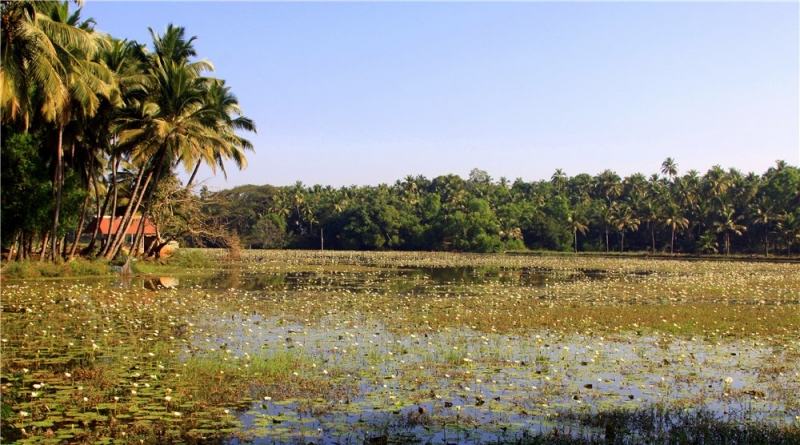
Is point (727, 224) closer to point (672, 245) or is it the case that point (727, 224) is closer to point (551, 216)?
point (672, 245)

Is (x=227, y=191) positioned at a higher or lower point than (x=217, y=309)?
higher

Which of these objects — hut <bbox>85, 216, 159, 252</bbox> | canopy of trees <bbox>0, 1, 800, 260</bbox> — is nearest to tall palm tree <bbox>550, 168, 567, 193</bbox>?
canopy of trees <bbox>0, 1, 800, 260</bbox>

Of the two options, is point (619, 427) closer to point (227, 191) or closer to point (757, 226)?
point (757, 226)

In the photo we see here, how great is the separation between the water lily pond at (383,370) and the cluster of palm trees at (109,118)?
7488mm

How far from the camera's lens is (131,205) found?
104 ft

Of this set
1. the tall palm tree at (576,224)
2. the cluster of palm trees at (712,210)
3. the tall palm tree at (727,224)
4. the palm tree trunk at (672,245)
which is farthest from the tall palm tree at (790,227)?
the tall palm tree at (576,224)

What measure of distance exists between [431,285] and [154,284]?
10.9 metres

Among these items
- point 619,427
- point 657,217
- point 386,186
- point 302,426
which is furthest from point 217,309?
point 386,186

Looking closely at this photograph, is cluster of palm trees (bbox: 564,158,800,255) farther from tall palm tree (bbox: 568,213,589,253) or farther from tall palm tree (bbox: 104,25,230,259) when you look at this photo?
tall palm tree (bbox: 104,25,230,259)

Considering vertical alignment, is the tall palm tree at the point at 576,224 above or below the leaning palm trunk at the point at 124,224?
above

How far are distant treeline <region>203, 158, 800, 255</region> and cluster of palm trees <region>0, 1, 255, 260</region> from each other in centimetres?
3812

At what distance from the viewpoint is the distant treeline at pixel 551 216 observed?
7631 cm

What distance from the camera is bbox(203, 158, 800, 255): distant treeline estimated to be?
76.3 metres

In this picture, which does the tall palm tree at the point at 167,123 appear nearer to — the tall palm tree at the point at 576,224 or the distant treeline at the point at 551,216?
the distant treeline at the point at 551,216
